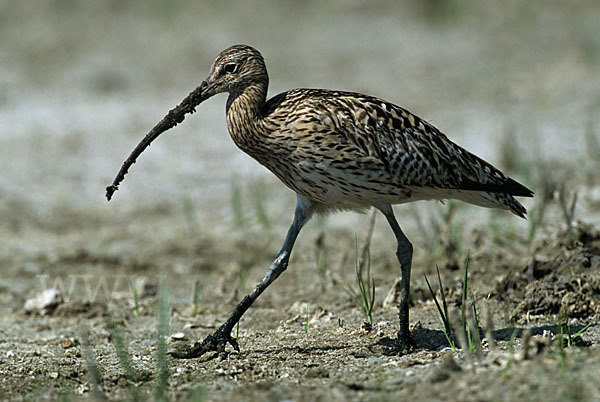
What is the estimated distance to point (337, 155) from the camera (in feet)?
16.0

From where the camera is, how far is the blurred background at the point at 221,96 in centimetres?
893

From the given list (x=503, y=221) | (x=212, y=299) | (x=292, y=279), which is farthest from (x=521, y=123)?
(x=212, y=299)

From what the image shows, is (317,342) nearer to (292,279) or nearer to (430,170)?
(430,170)

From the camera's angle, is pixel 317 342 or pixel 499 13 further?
Result: pixel 499 13

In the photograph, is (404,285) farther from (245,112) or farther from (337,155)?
(245,112)

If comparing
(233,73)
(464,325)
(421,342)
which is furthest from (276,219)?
(464,325)

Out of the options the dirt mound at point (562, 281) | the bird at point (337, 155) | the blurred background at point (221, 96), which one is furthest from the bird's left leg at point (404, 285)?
the blurred background at point (221, 96)

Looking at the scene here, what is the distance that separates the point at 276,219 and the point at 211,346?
3617 millimetres

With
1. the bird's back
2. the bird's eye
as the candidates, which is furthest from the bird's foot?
the bird's eye

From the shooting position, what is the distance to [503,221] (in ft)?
25.5

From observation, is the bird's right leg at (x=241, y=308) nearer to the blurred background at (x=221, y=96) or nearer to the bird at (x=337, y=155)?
the bird at (x=337, y=155)

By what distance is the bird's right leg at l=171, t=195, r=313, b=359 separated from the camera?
4.87 metres

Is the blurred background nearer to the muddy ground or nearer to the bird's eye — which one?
the muddy ground

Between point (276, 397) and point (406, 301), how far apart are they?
4.45 feet
